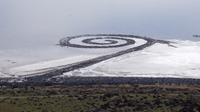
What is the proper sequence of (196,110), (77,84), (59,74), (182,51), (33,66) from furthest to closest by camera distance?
(182,51) → (33,66) → (59,74) → (77,84) → (196,110)

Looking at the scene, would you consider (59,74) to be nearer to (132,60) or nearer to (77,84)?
(77,84)

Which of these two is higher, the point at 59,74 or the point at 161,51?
the point at 161,51

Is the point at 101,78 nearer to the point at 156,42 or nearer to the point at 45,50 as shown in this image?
the point at 45,50

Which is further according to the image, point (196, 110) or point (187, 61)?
point (187, 61)

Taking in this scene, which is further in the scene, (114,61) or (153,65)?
(114,61)

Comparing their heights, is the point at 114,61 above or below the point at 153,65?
above

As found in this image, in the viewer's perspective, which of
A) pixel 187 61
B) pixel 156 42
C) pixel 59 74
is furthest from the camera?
pixel 156 42

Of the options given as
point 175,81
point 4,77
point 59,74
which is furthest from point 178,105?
point 4,77
